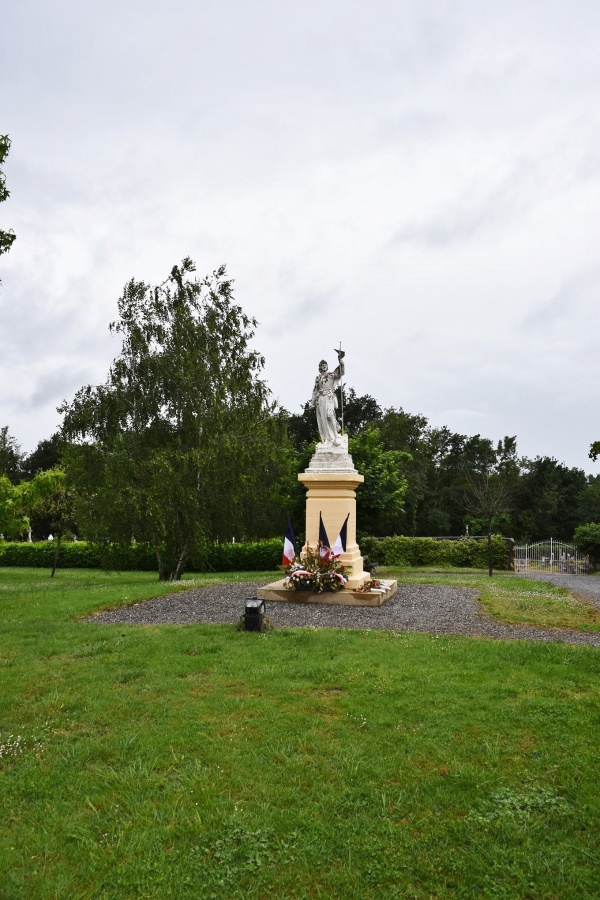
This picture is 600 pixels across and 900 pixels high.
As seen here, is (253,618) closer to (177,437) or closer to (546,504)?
(177,437)

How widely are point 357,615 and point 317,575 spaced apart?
1.82 meters

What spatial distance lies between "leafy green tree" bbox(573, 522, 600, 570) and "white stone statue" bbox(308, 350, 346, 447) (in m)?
18.8

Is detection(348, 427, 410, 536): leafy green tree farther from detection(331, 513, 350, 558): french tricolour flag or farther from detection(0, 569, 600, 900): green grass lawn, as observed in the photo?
detection(0, 569, 600, 900): green grass lawn

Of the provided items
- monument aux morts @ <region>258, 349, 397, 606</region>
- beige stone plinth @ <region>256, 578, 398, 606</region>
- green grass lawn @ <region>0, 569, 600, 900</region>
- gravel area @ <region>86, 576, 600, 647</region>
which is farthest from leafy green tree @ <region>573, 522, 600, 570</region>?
green grass lawn @ <region>0, 569, 600, 900</region>

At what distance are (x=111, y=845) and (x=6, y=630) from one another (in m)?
Result: 6.06

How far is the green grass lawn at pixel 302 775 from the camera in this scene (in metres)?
3.06

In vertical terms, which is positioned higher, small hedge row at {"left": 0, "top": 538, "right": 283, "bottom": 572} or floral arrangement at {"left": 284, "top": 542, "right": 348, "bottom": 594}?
floral arrangement at {"left": 284, "top": 542, "right": 348, "bottom": 594}

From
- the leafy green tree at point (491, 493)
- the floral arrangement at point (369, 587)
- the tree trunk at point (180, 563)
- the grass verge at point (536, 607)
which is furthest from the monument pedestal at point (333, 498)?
the leafy green tree at point (491, 493)

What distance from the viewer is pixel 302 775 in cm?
396

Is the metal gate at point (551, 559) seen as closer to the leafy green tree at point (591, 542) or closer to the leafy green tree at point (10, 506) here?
the leafy green tree at point (591, 542)

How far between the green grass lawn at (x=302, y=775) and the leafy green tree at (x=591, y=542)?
2379cm

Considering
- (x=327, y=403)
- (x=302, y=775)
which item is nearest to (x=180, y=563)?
(x=327, y=403)

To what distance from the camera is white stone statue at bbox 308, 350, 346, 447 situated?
1405 centimetres

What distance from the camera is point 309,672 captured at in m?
6.04
